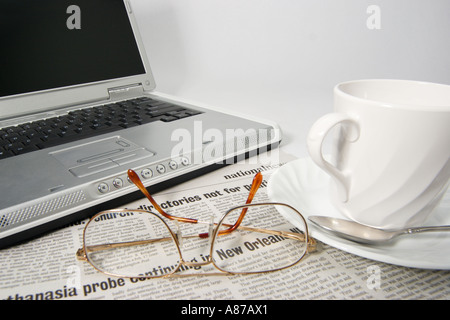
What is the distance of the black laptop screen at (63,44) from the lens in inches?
24.3

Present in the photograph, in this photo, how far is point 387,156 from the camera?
0.30 metres

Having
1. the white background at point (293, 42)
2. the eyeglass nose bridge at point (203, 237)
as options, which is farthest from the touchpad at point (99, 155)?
the white background at point (293, 42)

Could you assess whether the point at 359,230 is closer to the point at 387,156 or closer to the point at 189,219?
the point at 387,156

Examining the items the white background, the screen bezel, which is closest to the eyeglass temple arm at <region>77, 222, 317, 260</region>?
the screen bezel

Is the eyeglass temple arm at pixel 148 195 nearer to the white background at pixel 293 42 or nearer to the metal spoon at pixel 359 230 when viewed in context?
the metal spoon at pixel 359 230

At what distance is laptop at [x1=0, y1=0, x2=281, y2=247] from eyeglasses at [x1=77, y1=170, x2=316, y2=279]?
4cm

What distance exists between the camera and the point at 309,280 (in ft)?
1.04

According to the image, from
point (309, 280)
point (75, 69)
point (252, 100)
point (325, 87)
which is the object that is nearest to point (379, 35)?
point (325, 87)

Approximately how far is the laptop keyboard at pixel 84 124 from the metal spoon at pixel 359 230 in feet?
1.11

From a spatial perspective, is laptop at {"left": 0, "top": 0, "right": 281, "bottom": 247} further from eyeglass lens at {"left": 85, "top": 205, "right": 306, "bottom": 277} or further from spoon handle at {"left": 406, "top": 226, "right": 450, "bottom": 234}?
spoon handle at {"left": 406, "top": 226, "right": 450, "bottom": 234}

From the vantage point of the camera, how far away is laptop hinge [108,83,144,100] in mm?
706

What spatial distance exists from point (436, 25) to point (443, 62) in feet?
0.40

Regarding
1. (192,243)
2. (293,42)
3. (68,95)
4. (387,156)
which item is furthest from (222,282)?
(293,42)

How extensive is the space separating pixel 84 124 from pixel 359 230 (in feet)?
1.47
